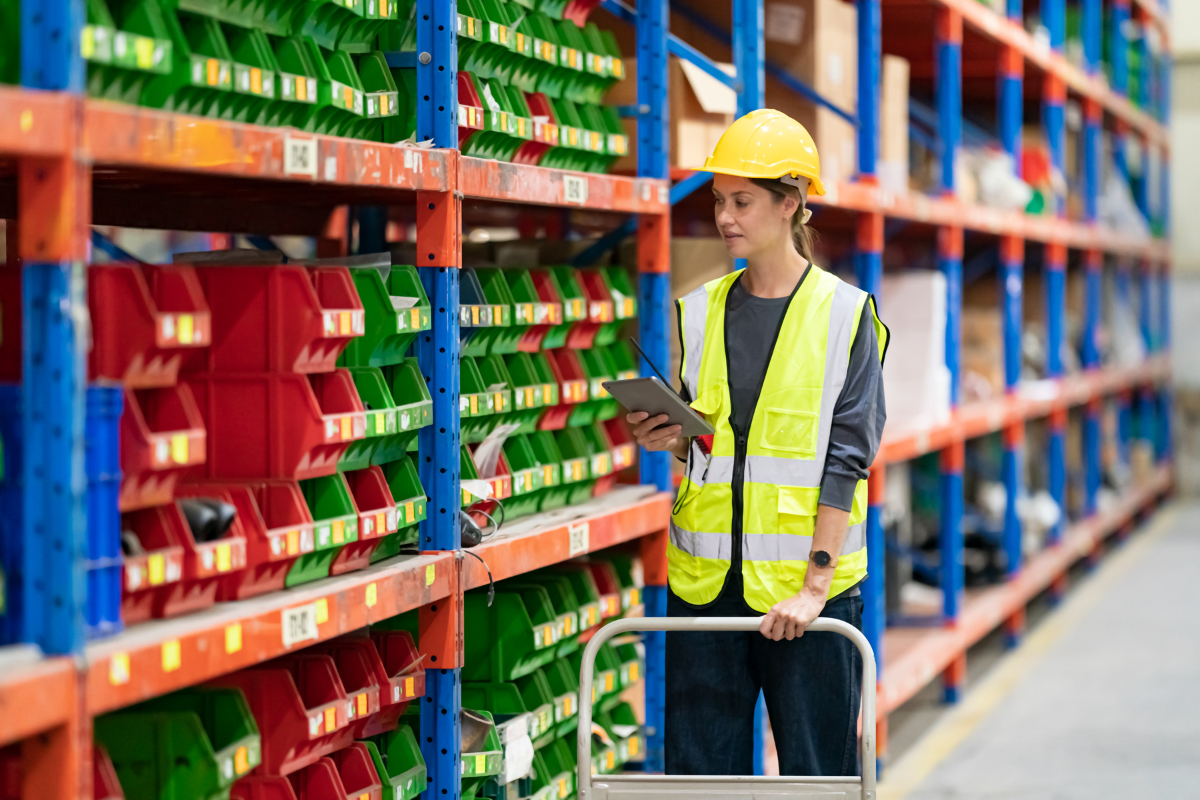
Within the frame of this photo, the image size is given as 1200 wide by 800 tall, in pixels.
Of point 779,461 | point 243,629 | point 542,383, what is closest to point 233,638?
point 243,629

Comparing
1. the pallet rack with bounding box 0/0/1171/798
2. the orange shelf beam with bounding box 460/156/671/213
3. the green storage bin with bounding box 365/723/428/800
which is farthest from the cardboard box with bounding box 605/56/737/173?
the green storage bin with bounding box 365/723/428/800

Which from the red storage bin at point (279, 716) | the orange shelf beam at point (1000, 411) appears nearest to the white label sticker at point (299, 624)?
the red storage bin at point (279, 716)

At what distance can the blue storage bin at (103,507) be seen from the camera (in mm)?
2506

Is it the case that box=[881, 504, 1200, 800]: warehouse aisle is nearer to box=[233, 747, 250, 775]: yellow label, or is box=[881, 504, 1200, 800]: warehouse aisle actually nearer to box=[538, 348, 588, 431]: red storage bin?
box=[538, 348, 588, 431]: red storage bin

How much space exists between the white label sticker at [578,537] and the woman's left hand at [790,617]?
31.9 inches

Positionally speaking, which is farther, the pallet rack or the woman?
the woman

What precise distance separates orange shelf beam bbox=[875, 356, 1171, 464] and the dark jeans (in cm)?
168

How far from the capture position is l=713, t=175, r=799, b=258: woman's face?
3516mm

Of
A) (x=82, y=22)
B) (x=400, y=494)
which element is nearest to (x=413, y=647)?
(x=400, y=494)

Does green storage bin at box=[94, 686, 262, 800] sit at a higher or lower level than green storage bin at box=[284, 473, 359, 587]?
lower

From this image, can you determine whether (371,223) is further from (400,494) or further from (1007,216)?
(1007,216)

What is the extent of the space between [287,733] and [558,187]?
167 centimetres

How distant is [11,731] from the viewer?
226cm

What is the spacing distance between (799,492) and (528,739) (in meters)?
1.04
